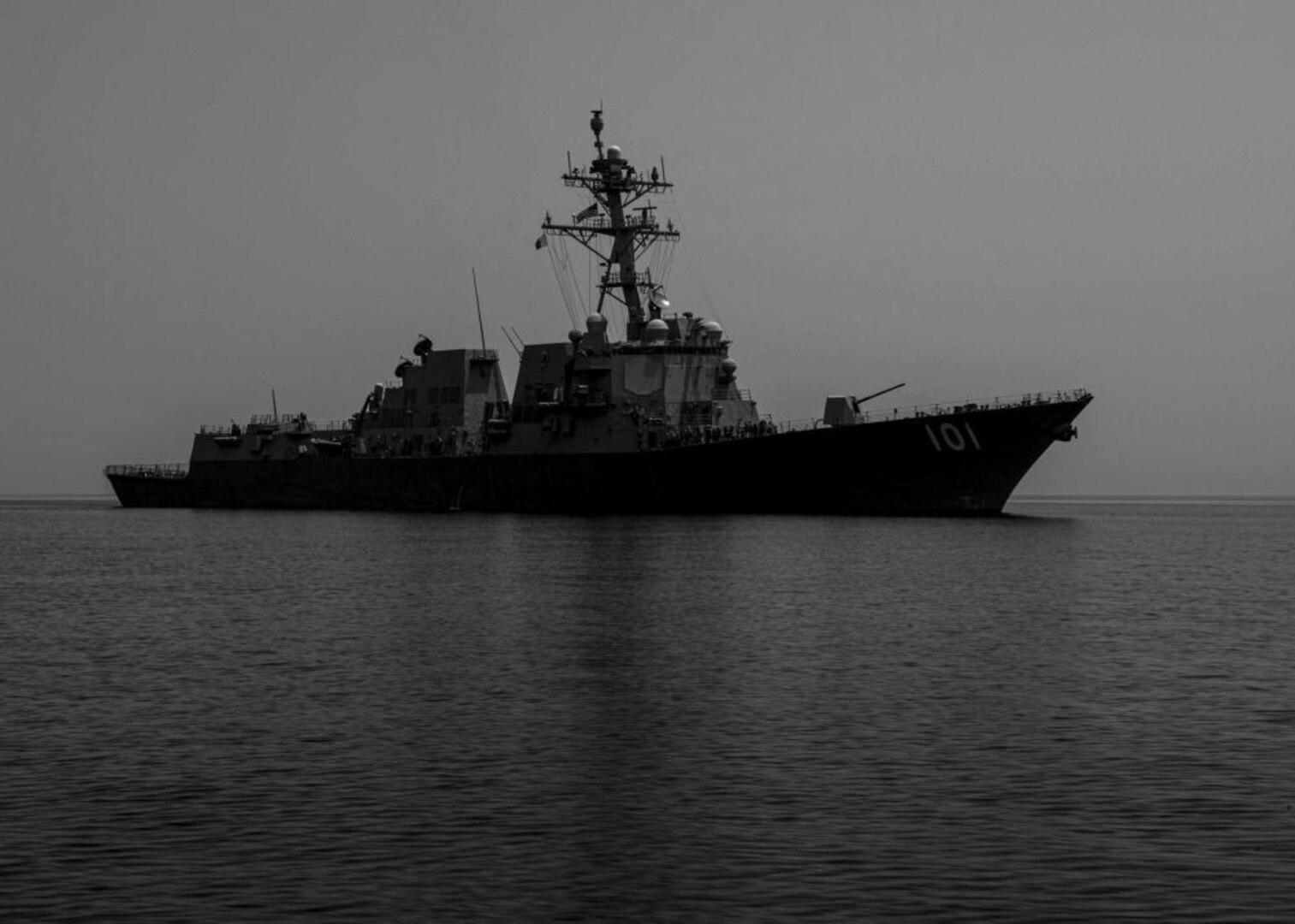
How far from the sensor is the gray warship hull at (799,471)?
64562 millimetres

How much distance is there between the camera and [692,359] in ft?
244

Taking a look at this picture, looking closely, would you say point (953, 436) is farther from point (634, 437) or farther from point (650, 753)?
point (650, 753)

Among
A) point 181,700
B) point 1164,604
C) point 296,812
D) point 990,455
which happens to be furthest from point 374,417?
point 296,812

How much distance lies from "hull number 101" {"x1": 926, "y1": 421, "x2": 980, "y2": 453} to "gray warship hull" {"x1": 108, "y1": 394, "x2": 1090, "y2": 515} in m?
0.05

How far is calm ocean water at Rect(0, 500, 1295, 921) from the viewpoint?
1283 centimetres

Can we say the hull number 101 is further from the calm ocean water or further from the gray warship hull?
the calm ocean water

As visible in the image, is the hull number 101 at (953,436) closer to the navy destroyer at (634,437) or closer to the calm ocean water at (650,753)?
the navy destroyer at (634,437)

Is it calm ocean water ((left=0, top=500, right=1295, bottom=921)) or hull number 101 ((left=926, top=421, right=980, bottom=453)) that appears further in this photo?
hull number 101 ((left=926, top=421, right=980, bottom=453))

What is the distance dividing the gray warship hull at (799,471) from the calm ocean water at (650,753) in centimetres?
2380

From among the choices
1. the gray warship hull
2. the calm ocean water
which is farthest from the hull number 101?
the calm ocean water

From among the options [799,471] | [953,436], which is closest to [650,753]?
[953,436]

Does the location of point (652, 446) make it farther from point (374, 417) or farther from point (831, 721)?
point (831, 721)

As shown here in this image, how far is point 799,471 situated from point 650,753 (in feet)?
166

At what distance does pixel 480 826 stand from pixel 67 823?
3669mm
